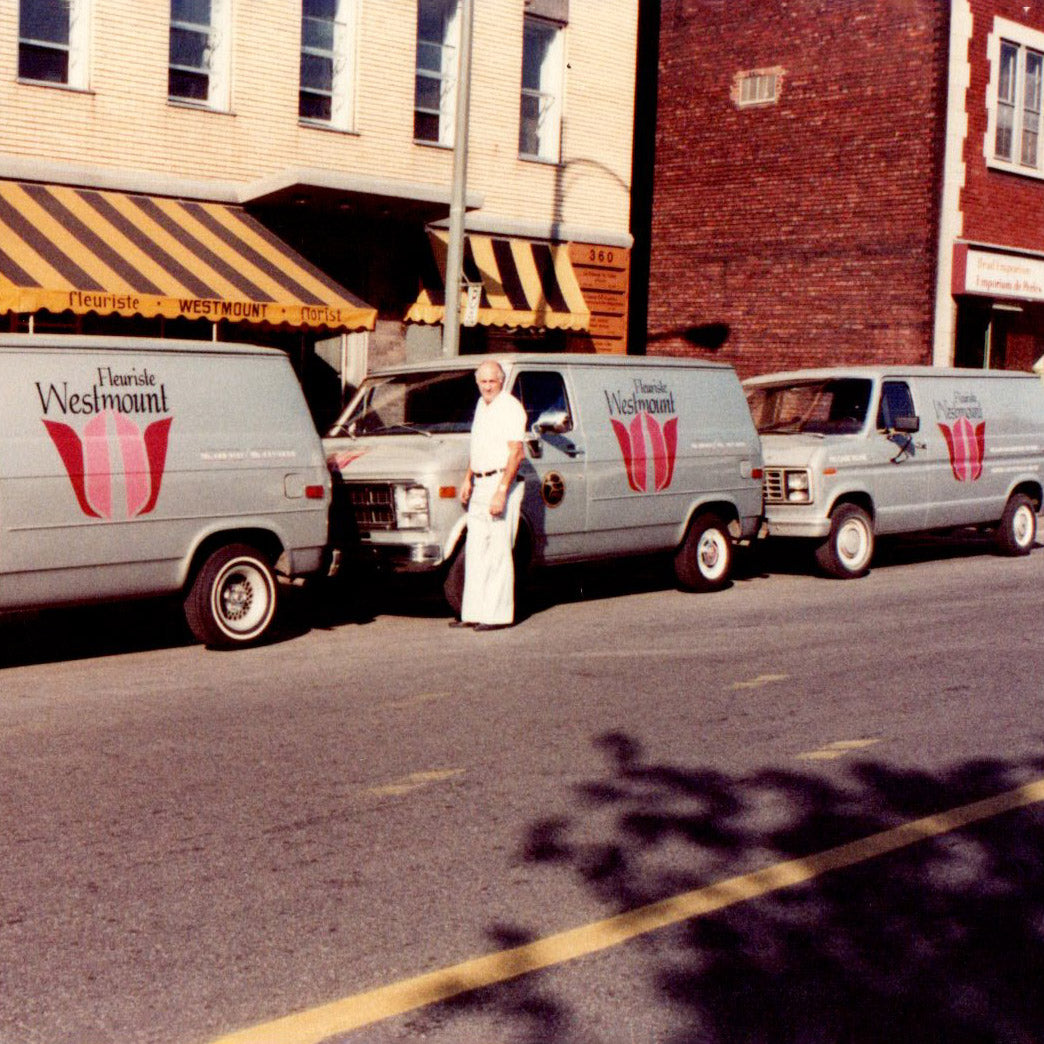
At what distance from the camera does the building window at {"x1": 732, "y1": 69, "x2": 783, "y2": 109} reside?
26.8 m

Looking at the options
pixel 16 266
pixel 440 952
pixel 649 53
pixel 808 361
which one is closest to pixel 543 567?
pixel 16 266

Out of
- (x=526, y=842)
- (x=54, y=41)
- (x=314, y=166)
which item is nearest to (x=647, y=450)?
(x=314, y=166)

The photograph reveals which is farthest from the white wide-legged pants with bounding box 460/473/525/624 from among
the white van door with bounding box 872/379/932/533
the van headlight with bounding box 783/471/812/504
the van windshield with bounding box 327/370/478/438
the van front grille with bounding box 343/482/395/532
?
the white van door with bounding box 872/379/932/533

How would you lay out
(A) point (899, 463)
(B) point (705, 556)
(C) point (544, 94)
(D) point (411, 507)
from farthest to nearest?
(C) point (544, 94), (A) point (899, 463), (B) point (705, 556), (D) point (411, 507)

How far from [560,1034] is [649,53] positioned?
1060 inches

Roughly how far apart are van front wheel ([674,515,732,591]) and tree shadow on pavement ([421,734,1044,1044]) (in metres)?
6.47

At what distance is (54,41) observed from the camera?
16.1m

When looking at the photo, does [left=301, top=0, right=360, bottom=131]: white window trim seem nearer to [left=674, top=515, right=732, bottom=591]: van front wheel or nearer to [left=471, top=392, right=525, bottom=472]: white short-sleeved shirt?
[left=674, top=515, right=732, bottom=591]: van front wheel

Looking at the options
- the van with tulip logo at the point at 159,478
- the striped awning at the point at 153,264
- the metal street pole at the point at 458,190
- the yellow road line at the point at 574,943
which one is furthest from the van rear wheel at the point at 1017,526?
the yellow road line at the point at 574,943

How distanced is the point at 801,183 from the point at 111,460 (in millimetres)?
19176

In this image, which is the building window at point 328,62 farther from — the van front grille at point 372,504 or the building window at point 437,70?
the van front grille at point 372,504

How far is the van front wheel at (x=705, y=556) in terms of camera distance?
1341cm

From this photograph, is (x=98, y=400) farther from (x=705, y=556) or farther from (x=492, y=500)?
(x=705, y=556)

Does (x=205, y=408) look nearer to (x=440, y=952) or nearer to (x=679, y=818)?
(x=679, y=818)
